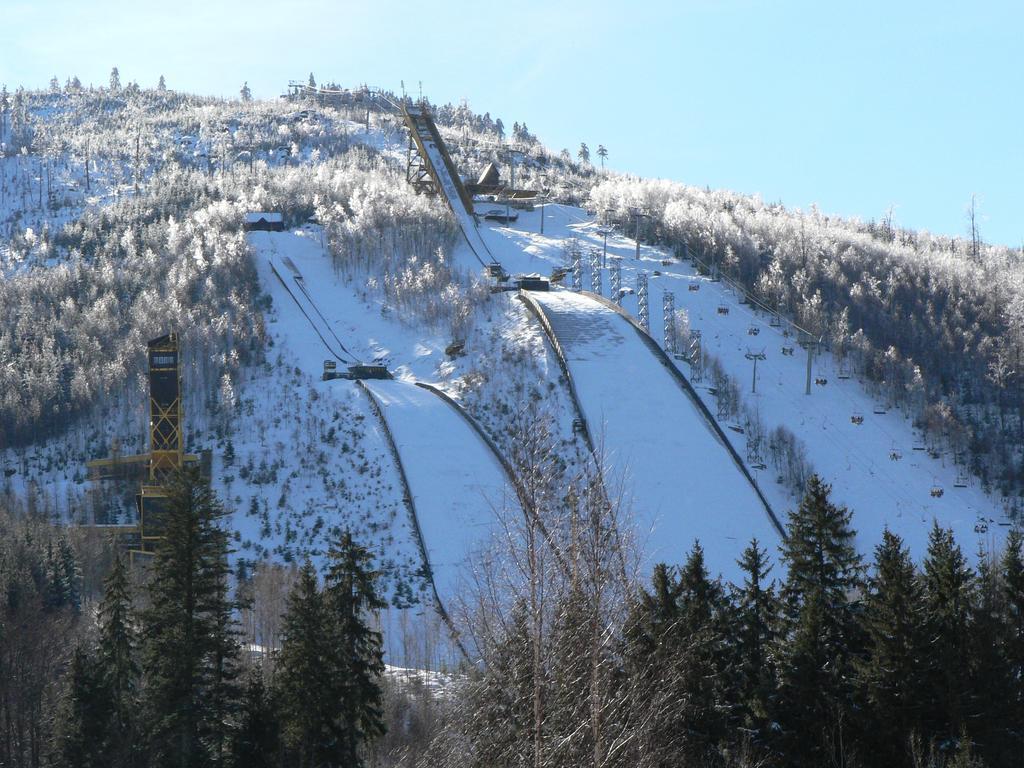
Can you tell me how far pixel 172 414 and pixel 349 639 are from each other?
105ft

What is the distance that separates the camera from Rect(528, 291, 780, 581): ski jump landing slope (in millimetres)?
47844

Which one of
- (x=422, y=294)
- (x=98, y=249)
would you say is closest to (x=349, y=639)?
(x=422, y=294)

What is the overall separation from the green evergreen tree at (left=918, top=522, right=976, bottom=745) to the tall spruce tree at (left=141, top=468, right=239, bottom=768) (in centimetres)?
1132

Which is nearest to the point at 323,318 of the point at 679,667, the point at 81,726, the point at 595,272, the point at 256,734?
the point at 595,272

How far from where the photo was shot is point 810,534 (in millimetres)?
20922

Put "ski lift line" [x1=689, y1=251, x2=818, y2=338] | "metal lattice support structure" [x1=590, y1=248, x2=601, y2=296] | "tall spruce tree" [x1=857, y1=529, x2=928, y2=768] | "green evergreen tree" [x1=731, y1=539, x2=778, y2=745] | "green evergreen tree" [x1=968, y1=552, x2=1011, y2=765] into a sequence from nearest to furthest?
1. "green evergreen tree" [x1=968, y1=552, x2=1011, y2=765]
2. "tall spruce tree" [x1=857, y1=529, x2=928, y2=768]
3. "green evergreen tree" [x1=731, y1=539, x2=778, y2=745]
4. "ski lift line" [x1=689, y1=251, x2=818, y2=338]
5. "metal lattice support structure" [x1=590, y1=248, x2=601, y2=296]

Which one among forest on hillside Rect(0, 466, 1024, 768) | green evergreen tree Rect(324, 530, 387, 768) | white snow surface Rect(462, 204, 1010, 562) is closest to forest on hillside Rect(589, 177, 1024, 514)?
white snow surface Rect(462, 204, 1010, 562)

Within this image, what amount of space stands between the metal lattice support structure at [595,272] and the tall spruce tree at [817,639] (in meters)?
51.0

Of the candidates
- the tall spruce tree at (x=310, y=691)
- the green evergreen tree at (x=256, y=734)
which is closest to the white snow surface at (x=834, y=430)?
the tall spruce tree at (x=310, y=691)

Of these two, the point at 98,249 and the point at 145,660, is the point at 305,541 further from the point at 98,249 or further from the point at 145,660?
the point at 98,249

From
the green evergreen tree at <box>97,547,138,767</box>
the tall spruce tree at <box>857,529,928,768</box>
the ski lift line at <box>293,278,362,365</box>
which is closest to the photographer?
the tall spruce tree at <box>857,529,928,768</box>

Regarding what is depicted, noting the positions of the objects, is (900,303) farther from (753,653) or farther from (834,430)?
(753,653)

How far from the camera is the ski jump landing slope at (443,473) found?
1833 inches

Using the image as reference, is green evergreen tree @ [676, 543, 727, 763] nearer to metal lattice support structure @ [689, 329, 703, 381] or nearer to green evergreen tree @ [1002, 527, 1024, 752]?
green evergreen tree @ [1002, 527, 1024, 752]
